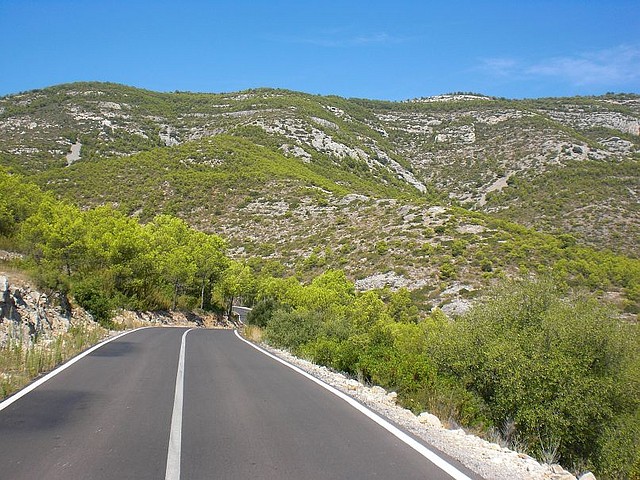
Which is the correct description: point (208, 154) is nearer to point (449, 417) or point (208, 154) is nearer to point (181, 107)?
point (181, 107)

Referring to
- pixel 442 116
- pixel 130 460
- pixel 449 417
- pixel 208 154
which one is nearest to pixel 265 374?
pixel 449 417

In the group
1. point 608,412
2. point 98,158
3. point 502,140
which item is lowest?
point 608,412

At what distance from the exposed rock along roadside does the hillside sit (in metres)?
34.2

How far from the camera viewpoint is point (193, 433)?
6859 millimetres

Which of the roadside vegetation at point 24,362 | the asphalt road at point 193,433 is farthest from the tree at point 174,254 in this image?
the asphalt road at point 193,433

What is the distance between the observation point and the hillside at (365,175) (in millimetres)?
54812

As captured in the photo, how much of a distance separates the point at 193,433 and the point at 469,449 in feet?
12.3

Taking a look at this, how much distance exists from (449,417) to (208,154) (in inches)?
3374

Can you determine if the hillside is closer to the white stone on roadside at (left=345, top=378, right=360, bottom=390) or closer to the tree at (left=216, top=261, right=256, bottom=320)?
the tree at (left=216, top=261, right=256, bottom=320)

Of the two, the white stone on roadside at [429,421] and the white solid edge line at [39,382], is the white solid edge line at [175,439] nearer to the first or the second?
the white solid edge line at [39,382]

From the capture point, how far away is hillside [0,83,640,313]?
5481cm

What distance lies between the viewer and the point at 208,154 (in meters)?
90.7

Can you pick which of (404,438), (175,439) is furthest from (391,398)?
(175,439)

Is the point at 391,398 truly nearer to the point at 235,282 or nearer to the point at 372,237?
the point at 235,282
